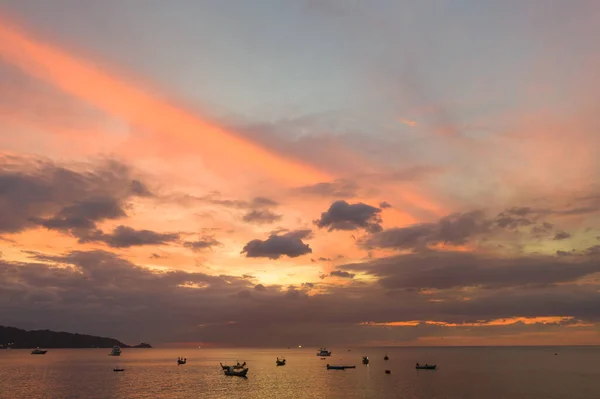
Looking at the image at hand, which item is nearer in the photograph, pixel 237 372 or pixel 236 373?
pixel 236 373

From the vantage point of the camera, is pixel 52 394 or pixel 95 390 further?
pixel 95 390

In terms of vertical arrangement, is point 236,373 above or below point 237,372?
below

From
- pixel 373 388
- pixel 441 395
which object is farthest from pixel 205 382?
pixel 441 395

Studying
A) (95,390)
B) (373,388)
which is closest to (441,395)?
(373,388)

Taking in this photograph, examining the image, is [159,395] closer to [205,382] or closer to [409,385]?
[205,382]

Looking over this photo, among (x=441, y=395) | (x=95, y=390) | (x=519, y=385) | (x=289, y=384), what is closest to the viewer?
(x=441, y=395)

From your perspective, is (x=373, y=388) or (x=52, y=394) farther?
(x=373, y=388)

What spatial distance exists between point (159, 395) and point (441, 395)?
80.2 m

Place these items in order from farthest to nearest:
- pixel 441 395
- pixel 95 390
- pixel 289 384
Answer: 1. pixel 289 384
2. pixel 95 390
3. pixel 441 395

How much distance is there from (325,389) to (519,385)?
6648cm

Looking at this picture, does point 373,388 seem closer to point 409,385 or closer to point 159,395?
point 409,385

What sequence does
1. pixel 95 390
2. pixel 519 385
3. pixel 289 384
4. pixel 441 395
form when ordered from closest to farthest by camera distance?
pixel 441 395 → pixel 95 390 → pixel 519 385 → pixel 289 384

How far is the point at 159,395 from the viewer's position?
128750mm

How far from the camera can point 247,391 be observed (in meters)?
141
